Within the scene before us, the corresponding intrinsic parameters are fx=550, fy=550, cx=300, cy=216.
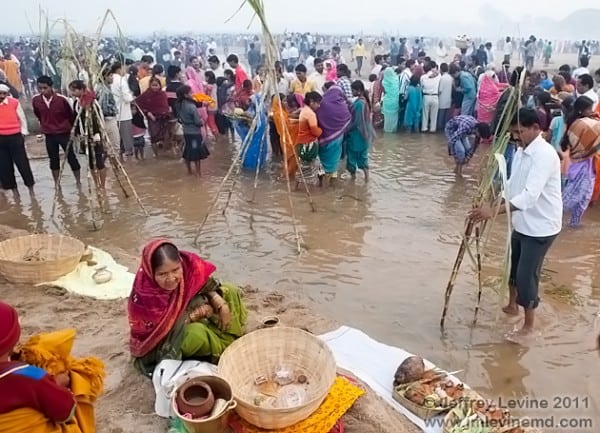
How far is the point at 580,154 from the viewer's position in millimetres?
6180

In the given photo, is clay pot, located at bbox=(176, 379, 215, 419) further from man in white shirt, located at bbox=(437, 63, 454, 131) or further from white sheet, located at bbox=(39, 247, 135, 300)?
man in white shirt, located at bbox=(437, 63, 454, 131)

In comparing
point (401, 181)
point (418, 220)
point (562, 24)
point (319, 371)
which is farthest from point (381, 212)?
point (562, 24)

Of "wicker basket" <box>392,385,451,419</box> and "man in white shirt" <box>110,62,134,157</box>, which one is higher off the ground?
"man in white shirt" <box>110,62,134,157</box>

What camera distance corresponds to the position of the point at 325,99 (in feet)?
25.3

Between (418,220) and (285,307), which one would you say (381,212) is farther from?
(285,307)

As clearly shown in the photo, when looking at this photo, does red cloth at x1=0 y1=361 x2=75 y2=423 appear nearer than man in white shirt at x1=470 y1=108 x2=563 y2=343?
Yes

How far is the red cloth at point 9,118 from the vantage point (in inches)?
272

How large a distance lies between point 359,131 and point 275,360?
17.2 feet

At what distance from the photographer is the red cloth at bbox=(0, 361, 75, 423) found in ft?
6.53

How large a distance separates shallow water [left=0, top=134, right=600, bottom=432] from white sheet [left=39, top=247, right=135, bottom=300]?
0.85 metres

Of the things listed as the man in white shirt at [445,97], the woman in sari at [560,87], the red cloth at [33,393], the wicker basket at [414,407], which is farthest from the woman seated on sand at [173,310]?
the man in white shirt at [445,97]

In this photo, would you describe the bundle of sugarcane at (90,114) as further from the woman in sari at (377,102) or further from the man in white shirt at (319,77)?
the woman in sari at (377,102)

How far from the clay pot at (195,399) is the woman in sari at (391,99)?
388 inches

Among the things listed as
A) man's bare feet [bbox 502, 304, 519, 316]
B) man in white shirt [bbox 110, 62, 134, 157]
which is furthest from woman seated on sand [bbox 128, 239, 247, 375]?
man in white shirt [bbox 110, 62, 134, 157]
